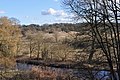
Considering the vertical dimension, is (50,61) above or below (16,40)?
below

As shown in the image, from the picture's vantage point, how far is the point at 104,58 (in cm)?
1664

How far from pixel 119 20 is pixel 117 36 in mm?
796

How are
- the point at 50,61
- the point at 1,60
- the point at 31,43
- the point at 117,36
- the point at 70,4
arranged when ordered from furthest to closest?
1. the point at 31,43
2. the point at 50,61
3. the point at 1,60
4. the point at 70,4
5. the point at 117,36

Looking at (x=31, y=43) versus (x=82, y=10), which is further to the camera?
(x=31, y=43)

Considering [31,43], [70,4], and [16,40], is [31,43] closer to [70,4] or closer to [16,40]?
[16,40]

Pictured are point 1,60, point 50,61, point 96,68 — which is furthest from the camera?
point 50,61

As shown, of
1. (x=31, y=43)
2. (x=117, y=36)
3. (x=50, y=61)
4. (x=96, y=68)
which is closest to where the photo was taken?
(x=117, y=36)

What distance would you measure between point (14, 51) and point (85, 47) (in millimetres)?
46394

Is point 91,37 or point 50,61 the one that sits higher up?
point 91,37

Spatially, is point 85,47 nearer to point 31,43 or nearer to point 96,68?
point 96,68

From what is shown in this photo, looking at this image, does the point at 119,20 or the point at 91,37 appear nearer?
the point at 119,20

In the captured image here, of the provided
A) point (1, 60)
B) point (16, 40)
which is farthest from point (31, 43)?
point (1, 60)

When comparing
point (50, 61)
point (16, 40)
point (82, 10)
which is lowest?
point (50, 61)

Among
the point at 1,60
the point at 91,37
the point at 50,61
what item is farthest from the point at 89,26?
the point at 50,61
